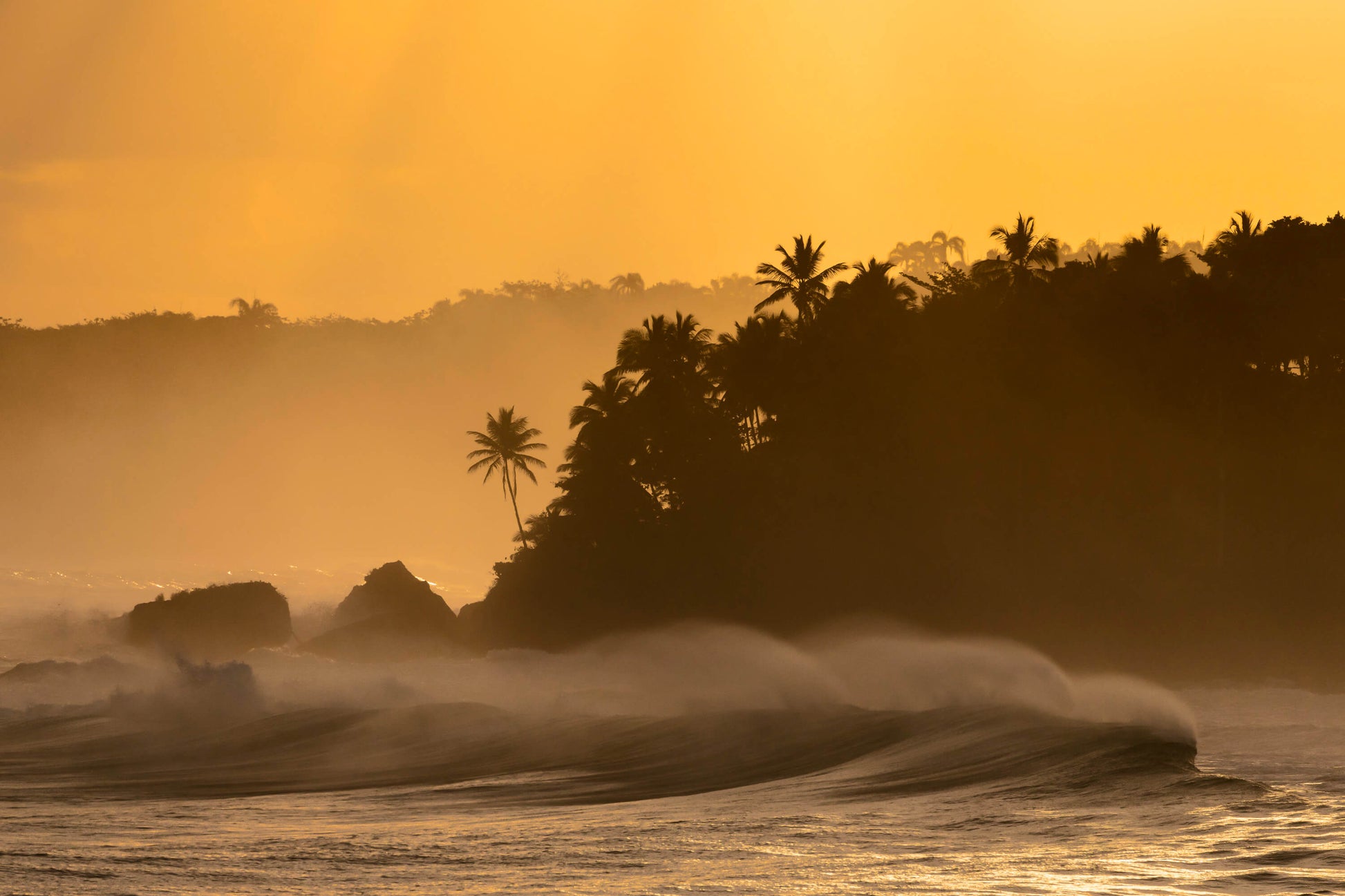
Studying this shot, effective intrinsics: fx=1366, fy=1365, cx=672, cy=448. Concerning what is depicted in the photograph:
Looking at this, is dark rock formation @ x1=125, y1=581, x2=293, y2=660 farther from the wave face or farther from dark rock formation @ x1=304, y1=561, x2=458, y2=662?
the wave face

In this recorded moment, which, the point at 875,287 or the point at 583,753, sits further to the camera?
the point at 875,287

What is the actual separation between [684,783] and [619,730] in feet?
22.1

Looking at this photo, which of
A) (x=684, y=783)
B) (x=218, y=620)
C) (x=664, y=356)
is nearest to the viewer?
(x=684, y=783)

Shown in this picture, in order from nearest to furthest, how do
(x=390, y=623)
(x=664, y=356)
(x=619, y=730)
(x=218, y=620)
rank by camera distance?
(x=619, y=730)
(x=664, y=356)
(x=218, y=620)
(x=390, y=623)

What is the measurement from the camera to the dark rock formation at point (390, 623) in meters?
62.7

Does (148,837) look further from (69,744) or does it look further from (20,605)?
(20,605)

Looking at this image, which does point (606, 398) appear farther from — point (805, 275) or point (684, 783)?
point (684, 783)

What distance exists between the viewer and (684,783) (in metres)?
23.4

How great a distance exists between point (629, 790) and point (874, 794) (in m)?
4.12

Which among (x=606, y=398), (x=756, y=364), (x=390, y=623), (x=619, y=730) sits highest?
(x=756, y=364)

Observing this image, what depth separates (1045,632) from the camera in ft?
169

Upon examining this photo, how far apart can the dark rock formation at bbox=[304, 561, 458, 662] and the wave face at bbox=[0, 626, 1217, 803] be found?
59.1ft

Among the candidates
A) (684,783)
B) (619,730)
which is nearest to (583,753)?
(619,730)

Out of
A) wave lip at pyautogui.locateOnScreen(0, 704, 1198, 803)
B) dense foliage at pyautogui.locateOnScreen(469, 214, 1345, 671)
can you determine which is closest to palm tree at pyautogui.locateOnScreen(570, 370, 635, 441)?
dense foliage at pyautogui.locateOnScreen(469, 214, 1345, 671)
